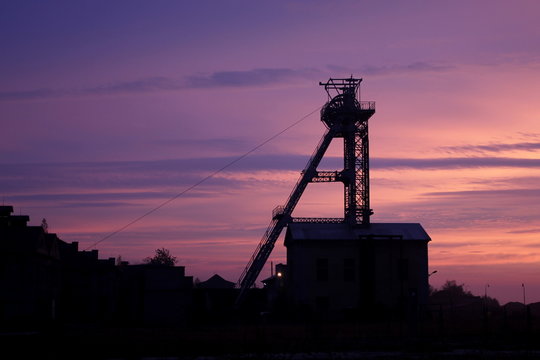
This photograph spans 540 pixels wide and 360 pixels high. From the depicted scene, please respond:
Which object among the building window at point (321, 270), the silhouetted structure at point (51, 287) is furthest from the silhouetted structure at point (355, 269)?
the silhouetted structure at point (51, 287)

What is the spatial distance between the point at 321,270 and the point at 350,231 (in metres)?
4.41

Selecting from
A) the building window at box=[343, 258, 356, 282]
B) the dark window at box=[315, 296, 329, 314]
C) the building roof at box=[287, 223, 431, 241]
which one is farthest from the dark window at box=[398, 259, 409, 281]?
the dark window at box=[315, 296, 329, 314]

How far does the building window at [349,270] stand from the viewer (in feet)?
207

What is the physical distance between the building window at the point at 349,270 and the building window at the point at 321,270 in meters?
1.56

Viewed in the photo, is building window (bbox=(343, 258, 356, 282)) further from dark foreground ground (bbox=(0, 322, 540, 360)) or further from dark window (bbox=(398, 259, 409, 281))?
dark foreground ground (bbox=(0, 322, 540, 360))

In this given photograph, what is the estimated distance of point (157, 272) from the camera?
182 ft

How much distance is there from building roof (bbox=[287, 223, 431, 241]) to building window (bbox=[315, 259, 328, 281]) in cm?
198

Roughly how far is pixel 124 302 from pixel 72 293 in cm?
1152

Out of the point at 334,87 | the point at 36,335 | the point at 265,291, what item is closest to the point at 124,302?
the point at 265,291

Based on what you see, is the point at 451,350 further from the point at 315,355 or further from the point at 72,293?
the point at 72,293

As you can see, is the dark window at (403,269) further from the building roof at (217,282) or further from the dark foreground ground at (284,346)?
the building roof at (217,282)

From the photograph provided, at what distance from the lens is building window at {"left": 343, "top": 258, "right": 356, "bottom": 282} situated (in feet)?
207

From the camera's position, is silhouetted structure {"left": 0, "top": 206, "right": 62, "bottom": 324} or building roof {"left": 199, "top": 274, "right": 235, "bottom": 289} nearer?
silhouetted structure {"left": 0, "top": 206, "right": 62, "bottom": 324}

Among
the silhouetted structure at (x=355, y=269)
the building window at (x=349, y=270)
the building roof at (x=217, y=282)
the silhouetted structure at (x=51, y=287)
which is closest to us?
the silhouetted structure at (x=51, y=287)
